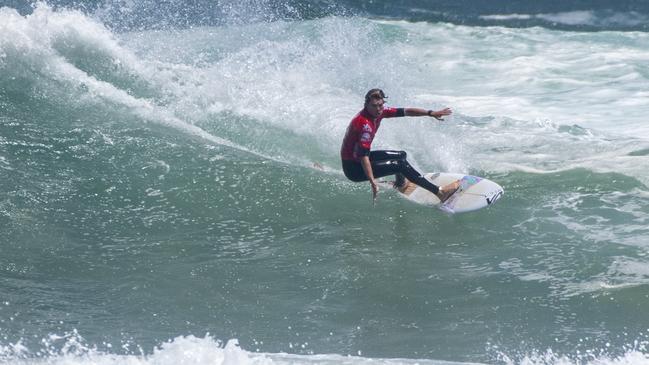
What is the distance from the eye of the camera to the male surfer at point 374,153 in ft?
27.2

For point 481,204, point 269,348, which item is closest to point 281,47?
point 481,204

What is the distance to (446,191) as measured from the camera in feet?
28.3

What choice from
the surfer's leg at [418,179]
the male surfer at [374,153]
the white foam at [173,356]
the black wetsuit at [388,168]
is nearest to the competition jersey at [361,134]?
the male surfer at [374,153]

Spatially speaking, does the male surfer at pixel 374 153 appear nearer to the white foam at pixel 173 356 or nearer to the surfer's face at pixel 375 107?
the surfer's face at pixel 375 107

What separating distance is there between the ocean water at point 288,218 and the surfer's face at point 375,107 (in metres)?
0.91

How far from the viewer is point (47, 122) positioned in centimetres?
1037

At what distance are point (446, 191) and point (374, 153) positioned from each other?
2.48 feet

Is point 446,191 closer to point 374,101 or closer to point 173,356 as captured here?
point 374,101

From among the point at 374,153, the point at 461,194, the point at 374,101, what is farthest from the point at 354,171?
the point at 461,194

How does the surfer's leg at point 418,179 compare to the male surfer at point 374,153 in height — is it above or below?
below

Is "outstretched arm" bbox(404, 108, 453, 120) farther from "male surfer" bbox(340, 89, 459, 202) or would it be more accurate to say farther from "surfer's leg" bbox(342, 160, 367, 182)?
"surfer's leg" bbox(342, 160, 367, 182)

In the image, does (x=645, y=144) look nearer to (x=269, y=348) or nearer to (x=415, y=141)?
(x=415, y=141)

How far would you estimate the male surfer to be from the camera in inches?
327

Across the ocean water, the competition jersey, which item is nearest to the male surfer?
the competition jersey
